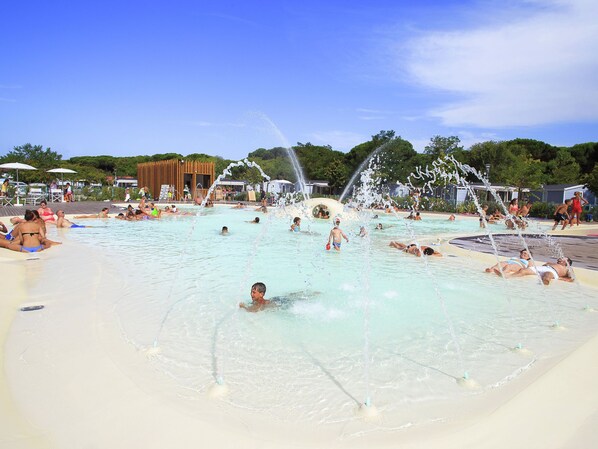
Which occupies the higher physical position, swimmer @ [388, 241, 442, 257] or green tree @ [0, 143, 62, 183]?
green tree @ [0, 143, 62, 183]

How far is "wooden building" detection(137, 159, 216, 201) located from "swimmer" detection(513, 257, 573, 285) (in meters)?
30.1

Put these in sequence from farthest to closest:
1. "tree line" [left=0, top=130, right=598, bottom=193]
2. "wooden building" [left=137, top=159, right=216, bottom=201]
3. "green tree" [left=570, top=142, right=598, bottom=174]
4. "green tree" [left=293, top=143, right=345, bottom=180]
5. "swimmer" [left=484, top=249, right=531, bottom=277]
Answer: "green tree" [left=293, top=143, right=345, bottom=180], "green tree" [left=570, top=142, right=598, bottom=174], "tree line" [left=0, top=130, right=598, bottom=193], "wooden building" [left=137, top=159, right=216, bottom=201], "swimmer" [left=484, top=249, right=531, bottom=277]

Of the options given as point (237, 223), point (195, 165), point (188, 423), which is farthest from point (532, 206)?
point (188, 423)

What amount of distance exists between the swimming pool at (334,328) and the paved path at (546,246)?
8.72 ft

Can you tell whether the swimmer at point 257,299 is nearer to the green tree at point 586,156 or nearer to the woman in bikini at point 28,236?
the woman in bikini at point 28,236

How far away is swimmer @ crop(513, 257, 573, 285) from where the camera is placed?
919 centimetres

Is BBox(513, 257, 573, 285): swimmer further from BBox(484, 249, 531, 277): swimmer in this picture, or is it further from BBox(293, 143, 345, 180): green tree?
BBox(293, 143, 345, 180): green tree

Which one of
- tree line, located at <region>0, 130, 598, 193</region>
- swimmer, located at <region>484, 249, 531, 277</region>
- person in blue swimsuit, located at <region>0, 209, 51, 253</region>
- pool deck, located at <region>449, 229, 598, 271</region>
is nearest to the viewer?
swimmer, located at <region>484, 249, 531, 277</region>

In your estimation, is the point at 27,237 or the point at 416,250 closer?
the point at 27,237

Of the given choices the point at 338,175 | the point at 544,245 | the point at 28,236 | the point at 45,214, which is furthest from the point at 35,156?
the point at 544,245

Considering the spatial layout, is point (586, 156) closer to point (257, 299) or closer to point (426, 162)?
point (426, 162)

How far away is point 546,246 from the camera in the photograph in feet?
49.2

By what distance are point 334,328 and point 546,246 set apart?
11.9 meters

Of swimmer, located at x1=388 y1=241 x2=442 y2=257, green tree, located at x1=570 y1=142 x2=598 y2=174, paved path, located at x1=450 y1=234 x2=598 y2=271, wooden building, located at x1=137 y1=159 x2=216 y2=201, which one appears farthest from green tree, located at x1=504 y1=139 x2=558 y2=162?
swimmer, located at x1=388 y1=241 x2=442 y2=257
